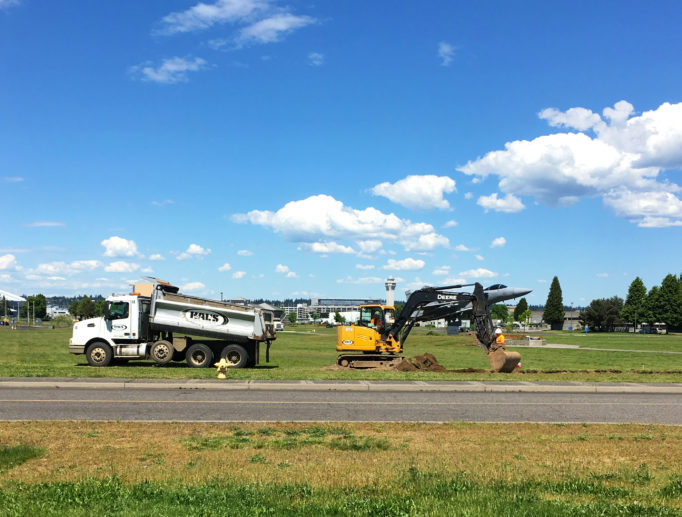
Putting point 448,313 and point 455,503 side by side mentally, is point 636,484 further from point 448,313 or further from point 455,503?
point 448,313

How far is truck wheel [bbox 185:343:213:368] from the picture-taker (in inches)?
982

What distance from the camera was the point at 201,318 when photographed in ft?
83.3

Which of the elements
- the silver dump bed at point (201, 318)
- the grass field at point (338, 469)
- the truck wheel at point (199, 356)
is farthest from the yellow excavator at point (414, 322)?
the grass field at point (338, 469)

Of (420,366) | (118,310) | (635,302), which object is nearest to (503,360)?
(420,366)

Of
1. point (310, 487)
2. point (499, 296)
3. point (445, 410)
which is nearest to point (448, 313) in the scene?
point (499, 296)

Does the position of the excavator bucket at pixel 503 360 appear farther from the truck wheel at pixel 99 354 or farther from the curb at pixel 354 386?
the truck wheel at pixel 99 354

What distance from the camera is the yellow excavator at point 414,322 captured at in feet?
84.3

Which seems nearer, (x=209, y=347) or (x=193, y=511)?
(x=193, y=511)

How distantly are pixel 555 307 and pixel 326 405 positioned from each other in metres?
161

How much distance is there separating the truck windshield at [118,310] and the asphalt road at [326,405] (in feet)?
27.7

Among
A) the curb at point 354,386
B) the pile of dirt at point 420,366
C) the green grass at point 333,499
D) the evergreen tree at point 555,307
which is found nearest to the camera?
the green grass at point 333,499

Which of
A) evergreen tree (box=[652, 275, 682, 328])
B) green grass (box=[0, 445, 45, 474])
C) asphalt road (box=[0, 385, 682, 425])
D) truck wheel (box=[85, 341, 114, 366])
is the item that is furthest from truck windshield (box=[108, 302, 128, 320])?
evergreen tree (box=[652, 275, 682, 328])

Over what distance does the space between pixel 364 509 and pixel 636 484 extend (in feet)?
11.9

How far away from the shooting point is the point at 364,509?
6.00m
